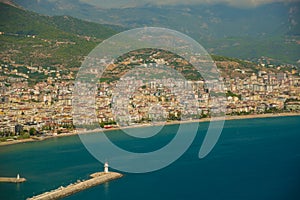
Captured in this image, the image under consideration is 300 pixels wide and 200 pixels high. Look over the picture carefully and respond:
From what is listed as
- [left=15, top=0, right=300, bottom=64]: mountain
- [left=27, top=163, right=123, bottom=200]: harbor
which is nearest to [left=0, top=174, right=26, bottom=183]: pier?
[left=27, top=163, right=123, bottom=200]: harbor

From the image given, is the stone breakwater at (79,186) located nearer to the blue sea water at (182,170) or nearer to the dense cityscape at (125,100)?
the blue sea water at (182,170)

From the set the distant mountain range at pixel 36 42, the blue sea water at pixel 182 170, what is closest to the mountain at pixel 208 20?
the distant mountain range at pixel 36 42

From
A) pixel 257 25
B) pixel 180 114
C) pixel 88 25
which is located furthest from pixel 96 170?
pixel 257 25

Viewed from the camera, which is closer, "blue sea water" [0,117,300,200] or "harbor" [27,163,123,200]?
"harbor" [27,163,123,200]

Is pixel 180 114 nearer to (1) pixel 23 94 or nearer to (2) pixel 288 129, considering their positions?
(2) pixel 288 129

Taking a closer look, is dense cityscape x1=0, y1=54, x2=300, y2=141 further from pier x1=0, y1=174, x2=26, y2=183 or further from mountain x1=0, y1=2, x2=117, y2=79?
pier x1=0, y1=174, x2=26, y2=183
